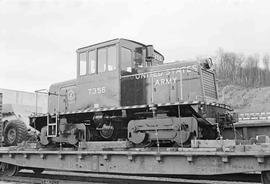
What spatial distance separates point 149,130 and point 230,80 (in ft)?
199

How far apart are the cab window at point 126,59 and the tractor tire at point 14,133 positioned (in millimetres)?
6060

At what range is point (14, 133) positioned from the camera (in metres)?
14.4

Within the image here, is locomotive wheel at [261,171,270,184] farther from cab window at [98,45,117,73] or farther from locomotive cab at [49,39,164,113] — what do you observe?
cab window at [98,45,117,73]

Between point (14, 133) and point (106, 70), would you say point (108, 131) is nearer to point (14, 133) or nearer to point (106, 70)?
point (106, 70)

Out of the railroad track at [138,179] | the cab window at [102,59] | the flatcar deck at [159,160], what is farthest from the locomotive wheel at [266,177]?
the cab window at [102,59]

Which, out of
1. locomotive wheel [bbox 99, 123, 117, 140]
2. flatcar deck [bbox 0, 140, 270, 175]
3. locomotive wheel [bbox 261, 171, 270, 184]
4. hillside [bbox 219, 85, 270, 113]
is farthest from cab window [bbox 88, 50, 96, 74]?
hillside [bbox 219, 85, 270, 113]

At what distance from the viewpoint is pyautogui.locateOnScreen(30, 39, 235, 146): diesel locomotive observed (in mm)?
9773

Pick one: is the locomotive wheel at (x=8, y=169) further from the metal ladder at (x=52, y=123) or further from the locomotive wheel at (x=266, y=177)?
the locomotive wheel at (x=266, y=177)

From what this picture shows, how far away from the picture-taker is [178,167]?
330 inches

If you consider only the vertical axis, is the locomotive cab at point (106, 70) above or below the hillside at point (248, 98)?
below

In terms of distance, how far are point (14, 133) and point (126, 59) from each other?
21.6ft

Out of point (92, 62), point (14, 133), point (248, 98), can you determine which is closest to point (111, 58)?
point (92, 62)

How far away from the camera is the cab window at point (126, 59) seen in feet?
36.8

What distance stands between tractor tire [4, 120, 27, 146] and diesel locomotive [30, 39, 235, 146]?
1.26m
